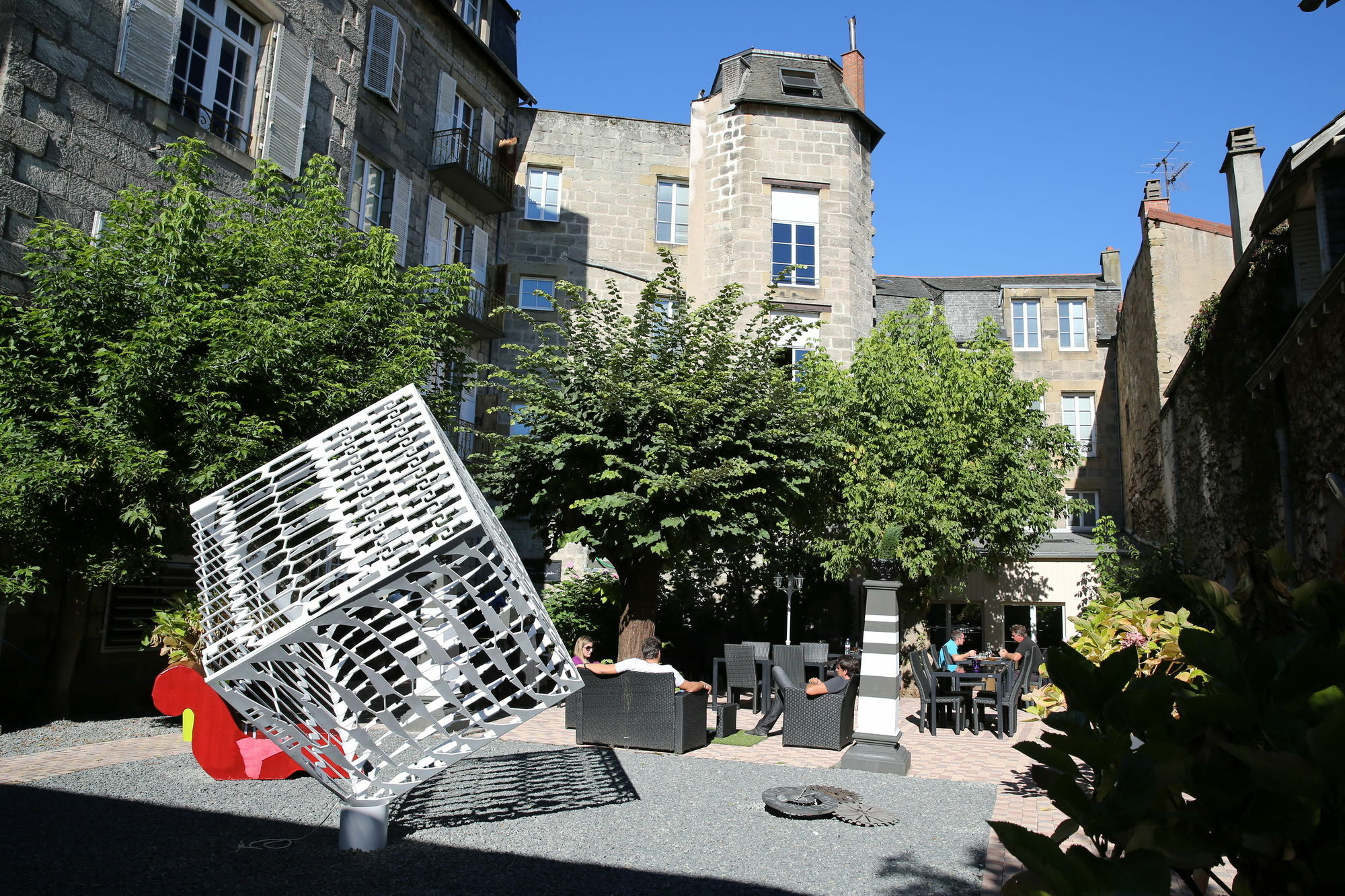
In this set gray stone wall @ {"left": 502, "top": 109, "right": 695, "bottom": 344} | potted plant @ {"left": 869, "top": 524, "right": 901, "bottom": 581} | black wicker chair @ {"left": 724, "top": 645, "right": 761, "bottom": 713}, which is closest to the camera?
potted plant @ {"left": 869, "top": 524, "right": 901, "bottom": 581}

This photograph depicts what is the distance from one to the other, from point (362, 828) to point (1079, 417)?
998 inches

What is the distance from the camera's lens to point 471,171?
65.3 feet

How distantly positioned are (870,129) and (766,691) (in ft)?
51.0

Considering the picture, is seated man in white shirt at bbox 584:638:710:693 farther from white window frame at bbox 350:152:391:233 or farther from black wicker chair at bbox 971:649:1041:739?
white window frame at bbox 350:152:391:233

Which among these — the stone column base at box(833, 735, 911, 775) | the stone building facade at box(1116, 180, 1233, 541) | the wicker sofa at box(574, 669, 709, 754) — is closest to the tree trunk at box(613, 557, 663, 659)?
the wicker sofa at box(574, 669, 709, 754)

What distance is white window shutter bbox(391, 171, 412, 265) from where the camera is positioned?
1769 centimetres

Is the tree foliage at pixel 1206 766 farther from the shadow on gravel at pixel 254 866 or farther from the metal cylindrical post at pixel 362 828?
the metal cylindrical post at pixel 362 828

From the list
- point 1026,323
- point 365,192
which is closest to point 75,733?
point 365,192

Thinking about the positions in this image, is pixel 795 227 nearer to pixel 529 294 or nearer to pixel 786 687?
pixel 529 294

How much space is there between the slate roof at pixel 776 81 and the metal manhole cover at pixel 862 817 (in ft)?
61.3

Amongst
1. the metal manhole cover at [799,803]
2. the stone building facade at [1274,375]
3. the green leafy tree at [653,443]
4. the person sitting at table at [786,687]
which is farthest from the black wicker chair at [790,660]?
the metal manhole cover at [799,803]

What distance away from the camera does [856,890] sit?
15.5ft

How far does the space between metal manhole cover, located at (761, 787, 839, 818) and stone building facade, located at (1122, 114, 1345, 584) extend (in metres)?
4.67

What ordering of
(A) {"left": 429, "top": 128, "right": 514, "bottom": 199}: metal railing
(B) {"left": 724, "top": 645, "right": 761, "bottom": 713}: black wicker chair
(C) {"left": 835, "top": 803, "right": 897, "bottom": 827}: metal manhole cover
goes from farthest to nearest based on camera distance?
(A) {"left": 429, "top": 128, "right": 514, "bottom": 199}: metal railing, (B) {"left": 724, "top": 645, "right": 761, "bottom": 713}: black wicker chair, (C) {"left": 835, "top": 803, "right": 897, "bottom": 827}: metal manhole cover
